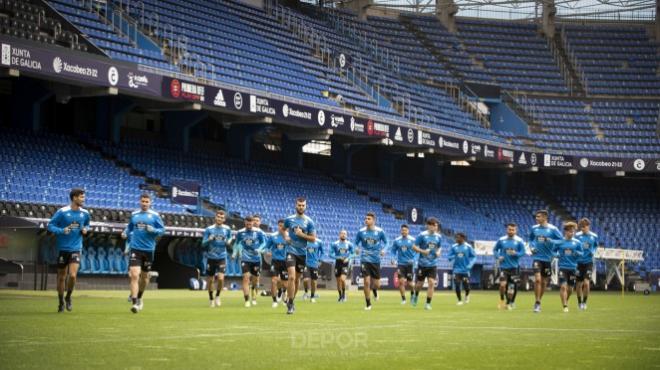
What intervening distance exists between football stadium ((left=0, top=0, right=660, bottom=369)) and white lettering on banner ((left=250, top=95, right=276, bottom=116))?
0.49 ft

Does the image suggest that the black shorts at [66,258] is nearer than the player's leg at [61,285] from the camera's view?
No

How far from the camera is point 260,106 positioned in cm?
4691

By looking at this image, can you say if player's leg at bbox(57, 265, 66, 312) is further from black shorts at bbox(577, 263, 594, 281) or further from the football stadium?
black shorts at bbox(577, 263, 594, 281)

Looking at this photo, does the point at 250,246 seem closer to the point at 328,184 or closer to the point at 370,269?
the point at 370,269

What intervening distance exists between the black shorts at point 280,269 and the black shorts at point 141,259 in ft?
11.2

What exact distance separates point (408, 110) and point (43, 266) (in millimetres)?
28557

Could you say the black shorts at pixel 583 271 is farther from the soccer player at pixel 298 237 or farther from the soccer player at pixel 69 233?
the soccer player at pixel 69 233

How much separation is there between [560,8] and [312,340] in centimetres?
6525

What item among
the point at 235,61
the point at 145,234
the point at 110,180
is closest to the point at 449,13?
the point at 235,61

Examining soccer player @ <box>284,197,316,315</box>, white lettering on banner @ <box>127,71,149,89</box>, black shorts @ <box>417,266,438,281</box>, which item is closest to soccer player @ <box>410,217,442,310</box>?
black shorts @ <box>417,266,438,281</box>

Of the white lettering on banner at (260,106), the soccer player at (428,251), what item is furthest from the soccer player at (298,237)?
the white lettering on banner at (260,106)

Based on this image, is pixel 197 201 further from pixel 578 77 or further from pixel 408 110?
pixel 578 77

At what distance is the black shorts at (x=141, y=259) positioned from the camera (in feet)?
70.9

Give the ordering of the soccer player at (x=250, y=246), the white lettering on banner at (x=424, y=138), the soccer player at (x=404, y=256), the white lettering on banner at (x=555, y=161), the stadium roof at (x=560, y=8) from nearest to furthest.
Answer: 1. the soccer player at (x=250, y=246)
2. the soccer player at (x=404, y=256)
3. the white lettering on banner at (x=424, y=138)
4. the white lettering on banner at (x=555, y=161)
5. the stadium roof at (x=560, y=8)
